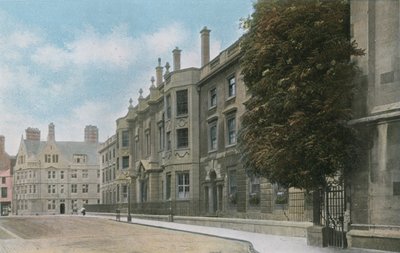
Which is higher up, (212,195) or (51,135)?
(51,135)

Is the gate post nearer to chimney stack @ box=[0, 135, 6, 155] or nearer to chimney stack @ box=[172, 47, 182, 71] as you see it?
chimney stack @ box=[172, 47, 182, 71]

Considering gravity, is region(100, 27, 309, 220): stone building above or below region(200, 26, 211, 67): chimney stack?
below

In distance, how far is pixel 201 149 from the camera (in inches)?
1449

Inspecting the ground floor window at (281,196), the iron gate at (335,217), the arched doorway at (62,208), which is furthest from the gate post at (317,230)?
the arched doorway at (62,208)

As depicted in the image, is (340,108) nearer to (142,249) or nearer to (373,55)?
(373,55)

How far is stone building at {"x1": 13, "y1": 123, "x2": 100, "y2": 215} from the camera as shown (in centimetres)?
9744

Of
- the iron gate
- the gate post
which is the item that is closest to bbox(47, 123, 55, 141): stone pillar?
the iron gate

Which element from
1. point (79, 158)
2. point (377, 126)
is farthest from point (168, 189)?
point (79, 158)

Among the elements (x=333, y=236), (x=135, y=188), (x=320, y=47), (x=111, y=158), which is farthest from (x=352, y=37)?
(x=111, y=158)

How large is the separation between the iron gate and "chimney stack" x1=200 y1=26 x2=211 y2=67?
22504mm

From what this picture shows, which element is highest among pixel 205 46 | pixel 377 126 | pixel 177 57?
pixel 177 57

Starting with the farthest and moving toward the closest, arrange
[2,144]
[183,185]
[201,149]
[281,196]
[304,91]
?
[2,144] < [183,185] < [201,149] < [281,196] < [304,91]

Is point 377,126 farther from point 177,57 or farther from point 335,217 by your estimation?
point 177,57

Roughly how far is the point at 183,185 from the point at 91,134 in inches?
2974
